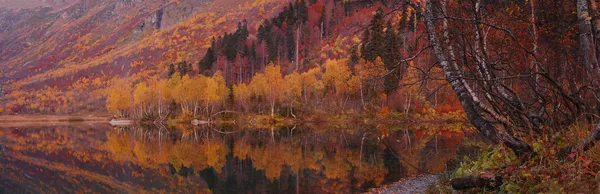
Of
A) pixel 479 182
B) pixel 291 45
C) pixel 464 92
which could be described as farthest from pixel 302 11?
pixel 479 182

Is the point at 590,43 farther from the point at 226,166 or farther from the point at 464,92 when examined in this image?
the point at 226,166

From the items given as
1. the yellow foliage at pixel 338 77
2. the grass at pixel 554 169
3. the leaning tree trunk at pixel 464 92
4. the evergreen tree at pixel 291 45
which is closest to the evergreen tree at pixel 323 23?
the evergreen tree at pixel 291 45

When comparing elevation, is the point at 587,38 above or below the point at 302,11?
below

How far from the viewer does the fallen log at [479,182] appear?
22.7 ft

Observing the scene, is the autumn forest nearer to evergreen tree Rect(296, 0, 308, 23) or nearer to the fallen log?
the fallen log

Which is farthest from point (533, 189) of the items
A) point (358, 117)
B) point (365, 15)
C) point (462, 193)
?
point (365, 15)

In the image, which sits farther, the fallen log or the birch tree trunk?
the fallen log

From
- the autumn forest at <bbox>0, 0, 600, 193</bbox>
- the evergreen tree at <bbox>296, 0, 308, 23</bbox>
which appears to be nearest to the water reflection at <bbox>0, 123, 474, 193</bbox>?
the autumn forest at <bbox>0, 0, 600, 193</bbox>

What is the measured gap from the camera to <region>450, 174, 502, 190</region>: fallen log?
693 cm

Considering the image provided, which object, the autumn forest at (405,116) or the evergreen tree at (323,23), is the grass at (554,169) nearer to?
the autumn forest at (405,116)

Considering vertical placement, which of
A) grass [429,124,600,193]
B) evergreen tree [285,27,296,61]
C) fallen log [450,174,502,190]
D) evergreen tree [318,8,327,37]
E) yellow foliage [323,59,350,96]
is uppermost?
evergreen tree [318,8,327,37]

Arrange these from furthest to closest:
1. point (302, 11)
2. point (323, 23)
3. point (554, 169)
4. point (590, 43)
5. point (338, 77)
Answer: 1. point (302, 11)
2. point (323, 23)
3. point (338, 77)
4. point (554, 169)
5. point (590, 43)

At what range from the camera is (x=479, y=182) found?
7164mm

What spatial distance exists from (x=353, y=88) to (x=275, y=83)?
14432 mm
